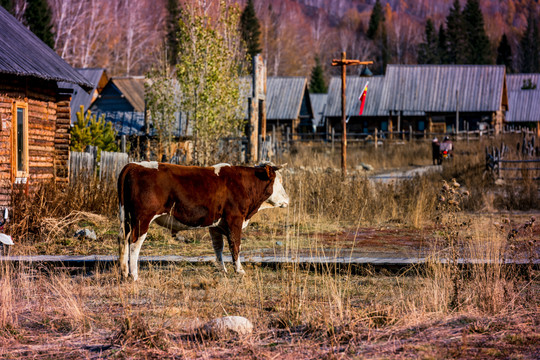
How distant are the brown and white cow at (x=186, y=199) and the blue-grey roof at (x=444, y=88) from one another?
46869mm

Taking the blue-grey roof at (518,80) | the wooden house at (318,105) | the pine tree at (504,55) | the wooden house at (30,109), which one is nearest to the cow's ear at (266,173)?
the wooden house at (30,109)

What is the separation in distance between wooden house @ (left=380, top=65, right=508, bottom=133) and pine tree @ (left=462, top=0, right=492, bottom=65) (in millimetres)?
40264

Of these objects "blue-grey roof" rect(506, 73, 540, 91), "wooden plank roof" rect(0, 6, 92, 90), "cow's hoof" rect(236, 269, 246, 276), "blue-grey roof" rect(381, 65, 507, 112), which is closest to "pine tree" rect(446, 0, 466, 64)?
"blue-grey roof" rect(506, 73, 540, 91)

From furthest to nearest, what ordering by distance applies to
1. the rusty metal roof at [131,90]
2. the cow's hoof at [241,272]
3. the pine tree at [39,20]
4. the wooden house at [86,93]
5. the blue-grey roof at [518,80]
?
the blue-grey roof at [518,80]
the pine tree at [39,20]
the rusty metal roof at [131,90]
the wooden house at [86,93]
the cow's hoof at [241,272]

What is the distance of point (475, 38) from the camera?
99.2m

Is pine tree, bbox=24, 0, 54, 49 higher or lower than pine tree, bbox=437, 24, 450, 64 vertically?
lower

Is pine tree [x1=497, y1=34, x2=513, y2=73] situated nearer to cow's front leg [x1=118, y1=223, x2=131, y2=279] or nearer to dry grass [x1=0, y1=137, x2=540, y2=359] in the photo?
dry grass [x1=0, y1=137, x2=540, y2=359]

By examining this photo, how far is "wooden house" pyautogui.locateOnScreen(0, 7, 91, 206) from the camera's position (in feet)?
55.0

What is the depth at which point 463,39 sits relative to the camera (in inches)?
3971

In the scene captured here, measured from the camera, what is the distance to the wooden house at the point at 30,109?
55.0ft

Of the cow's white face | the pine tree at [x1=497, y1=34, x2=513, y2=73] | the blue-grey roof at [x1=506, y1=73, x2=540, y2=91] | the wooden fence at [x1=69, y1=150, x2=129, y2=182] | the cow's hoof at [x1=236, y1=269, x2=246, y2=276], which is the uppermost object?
the pine tree at [x1=497, y1=34, x2=513, y2=73]

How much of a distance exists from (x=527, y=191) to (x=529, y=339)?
45.0 ft

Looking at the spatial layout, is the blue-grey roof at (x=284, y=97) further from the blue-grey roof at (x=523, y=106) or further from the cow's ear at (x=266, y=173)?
the cow's ear at (x=266, y=173)

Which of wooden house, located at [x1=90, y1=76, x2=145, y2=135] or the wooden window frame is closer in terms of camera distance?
the wooden window frame
